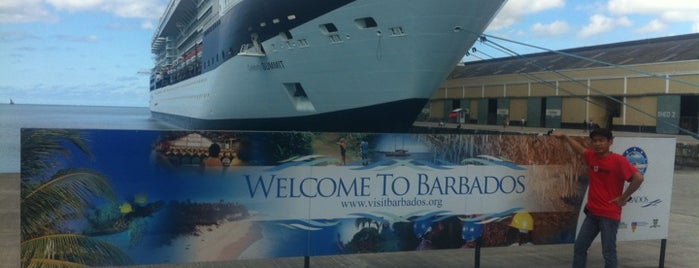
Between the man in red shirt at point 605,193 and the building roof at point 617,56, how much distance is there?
1227 inches

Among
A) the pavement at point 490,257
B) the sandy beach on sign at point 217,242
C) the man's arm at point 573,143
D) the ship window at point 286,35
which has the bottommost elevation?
the pavement at point 490,257

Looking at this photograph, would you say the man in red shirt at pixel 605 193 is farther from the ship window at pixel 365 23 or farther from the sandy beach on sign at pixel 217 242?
the ship window at pixel 365 23

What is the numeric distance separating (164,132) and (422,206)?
217 centimetres

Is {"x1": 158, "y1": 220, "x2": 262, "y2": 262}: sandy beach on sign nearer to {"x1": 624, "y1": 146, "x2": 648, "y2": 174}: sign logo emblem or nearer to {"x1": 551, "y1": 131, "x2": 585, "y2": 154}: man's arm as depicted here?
{"x1": 551, "y1": 131, "x2": 585, "y2": 154}: man's arm

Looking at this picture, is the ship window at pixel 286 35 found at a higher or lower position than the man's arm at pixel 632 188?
higher

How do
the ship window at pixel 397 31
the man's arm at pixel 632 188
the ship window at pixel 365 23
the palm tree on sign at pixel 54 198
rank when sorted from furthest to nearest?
the ship window at pixel 365 23
the ship window at pixel 397 31
the man's arm at pixel 632 188
the palm tree on sign at pixel 54 198

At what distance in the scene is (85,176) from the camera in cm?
417

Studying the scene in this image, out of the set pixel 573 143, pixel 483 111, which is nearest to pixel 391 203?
pixel 573 143

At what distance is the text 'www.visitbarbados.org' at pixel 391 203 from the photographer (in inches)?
195

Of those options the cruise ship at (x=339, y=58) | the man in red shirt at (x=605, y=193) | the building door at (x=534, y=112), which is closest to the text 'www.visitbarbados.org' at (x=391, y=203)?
the man in red shirt at (x=605, y=193)

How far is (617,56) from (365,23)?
36.1 meters

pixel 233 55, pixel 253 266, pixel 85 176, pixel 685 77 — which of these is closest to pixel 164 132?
pixel 85 176

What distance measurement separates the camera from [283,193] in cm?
476

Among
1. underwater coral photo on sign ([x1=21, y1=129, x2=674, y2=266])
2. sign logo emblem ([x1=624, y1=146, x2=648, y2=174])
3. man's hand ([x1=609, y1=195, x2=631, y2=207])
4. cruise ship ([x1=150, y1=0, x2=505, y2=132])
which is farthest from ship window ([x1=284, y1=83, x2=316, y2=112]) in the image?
man's hand ([x1=609, y1=195, x2=631, y2=207])
